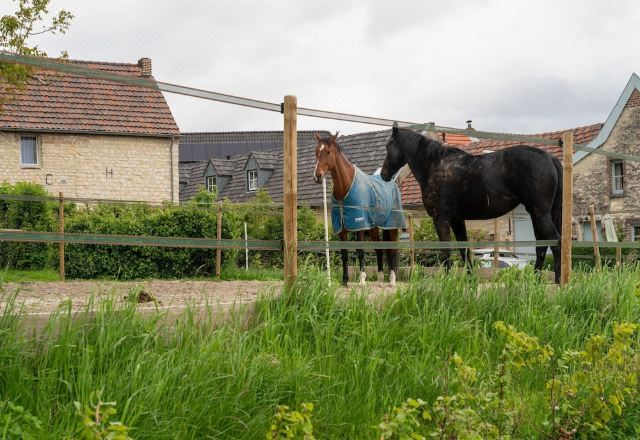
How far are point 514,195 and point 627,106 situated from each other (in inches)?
886

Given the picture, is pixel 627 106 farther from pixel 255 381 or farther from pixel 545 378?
pixel 255 381

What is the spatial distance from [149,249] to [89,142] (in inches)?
499

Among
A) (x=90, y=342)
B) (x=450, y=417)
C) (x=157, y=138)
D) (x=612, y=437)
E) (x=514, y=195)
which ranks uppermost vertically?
(x=157, y=138)

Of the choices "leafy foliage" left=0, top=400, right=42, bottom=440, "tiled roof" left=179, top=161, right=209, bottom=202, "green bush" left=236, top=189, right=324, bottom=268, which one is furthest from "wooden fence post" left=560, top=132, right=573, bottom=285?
"tiled roof" left=179, top=161, right=209, bottom=202

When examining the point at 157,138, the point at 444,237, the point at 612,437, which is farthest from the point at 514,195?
the point at 157,138

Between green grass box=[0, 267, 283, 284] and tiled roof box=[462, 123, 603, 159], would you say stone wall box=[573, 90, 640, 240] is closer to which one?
tiled roof box=[462, 123, 603, 159]

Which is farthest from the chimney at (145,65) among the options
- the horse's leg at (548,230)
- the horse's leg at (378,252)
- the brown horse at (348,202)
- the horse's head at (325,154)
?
the horse's leg at (548,230)

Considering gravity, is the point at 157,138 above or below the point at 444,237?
above

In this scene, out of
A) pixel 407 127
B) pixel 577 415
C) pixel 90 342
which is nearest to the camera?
pixel 90 342

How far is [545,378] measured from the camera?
7.27 meters

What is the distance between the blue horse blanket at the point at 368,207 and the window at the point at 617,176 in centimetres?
2178

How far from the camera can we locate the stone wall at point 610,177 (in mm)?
30375

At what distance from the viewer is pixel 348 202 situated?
1001cm

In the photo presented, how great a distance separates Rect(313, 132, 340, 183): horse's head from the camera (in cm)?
948
